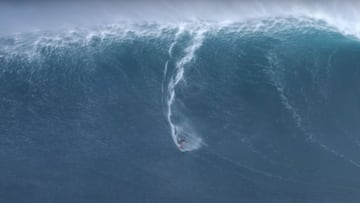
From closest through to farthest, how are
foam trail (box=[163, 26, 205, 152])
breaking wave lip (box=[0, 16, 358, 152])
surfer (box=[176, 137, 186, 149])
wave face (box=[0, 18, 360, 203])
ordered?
1. wave face (box=[0, 18, 360, 203])
2. surfer (box=[176, 137, 186, 149])
3. foam trail (box=[163, 26, 205, 152])
4. breaking wave lip (box=[0, 16, 358, 152])

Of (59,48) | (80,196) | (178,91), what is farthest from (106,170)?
(59,48)

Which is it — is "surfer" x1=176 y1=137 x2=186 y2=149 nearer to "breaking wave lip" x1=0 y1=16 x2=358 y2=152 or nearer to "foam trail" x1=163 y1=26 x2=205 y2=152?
"foam trail" x1=163 y1=26 x2=205 y2=152

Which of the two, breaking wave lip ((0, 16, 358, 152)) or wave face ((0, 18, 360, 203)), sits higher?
breaking wave lip ((0, 16, 358, 152))

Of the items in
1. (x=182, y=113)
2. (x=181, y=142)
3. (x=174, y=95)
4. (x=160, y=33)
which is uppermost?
(x=160, y=33)

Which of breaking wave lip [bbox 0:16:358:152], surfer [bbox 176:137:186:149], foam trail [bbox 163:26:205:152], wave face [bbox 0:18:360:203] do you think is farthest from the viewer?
breaking wave lip [bbox 0:16:358:152]

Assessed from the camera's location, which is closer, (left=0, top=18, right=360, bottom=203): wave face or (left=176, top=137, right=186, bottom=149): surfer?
(left=0, top=18, right=360, bottom=203): wave face

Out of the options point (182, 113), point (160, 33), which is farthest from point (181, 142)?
point (160, 33)

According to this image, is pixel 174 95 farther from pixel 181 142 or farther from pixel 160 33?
pixel 160 33

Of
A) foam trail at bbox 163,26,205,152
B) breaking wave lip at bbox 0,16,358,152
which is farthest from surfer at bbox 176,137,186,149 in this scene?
breaking wave lip at bbox 0,16,358,152
